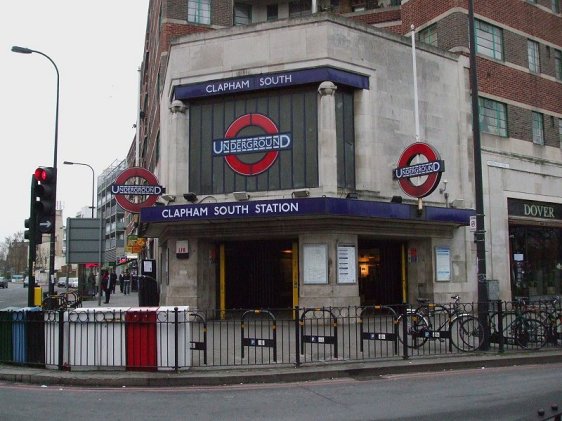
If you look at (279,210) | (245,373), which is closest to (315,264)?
(279,210)

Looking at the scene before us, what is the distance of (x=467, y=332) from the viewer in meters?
12.5

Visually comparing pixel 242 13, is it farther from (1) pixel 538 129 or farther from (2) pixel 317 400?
(2) pixel 317 400

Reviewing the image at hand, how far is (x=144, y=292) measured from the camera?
19.2 meters

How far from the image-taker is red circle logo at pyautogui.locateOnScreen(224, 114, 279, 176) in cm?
1894

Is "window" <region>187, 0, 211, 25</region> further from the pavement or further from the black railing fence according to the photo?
the pavement

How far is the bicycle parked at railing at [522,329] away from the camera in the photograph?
12.6m

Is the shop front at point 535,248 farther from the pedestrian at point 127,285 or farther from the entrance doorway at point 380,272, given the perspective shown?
the pedestrian at point 127,285

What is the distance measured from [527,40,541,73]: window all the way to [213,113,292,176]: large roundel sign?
45.2ft

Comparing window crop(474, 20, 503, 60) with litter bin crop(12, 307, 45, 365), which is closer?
litter bin crop(12, 307, 45, 365)

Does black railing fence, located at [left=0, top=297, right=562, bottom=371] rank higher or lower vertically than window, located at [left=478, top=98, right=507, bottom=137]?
lower

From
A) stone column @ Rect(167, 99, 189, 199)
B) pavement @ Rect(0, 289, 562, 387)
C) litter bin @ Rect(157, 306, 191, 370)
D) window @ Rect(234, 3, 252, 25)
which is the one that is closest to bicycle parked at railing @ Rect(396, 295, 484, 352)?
pavement @ Rect(0, 289, 562, 387)

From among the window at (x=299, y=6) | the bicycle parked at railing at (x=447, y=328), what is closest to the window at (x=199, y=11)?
the window at (x=299, y=6)

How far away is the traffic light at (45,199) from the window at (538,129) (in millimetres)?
21028

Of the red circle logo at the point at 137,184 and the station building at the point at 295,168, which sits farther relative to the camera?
the red circle logo at the point at 137,184
